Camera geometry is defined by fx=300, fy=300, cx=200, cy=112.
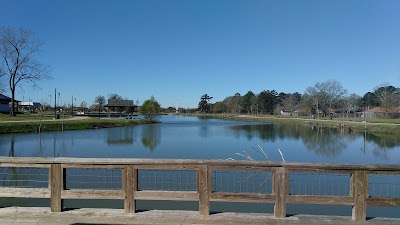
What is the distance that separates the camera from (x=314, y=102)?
85562 mm

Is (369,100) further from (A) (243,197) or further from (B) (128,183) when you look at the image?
(B) (128,183)

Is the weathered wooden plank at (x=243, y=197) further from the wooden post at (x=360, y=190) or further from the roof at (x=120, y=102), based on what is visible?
the roof at (x=120, y=102)

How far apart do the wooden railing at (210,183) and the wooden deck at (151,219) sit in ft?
0.37

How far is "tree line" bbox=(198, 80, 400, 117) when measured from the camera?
8269cm

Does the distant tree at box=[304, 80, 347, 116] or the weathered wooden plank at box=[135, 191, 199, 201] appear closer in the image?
the weathered wooden plank at box=[135, 191, 199, 201]

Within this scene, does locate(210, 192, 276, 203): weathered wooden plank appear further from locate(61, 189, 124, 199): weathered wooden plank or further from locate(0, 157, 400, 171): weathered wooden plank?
locate(61, 189, 124, 199): weathered wooden plank

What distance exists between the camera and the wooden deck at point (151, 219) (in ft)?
13.1

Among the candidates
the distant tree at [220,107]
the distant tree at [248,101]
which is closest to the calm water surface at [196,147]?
the distant tree at [248,101]

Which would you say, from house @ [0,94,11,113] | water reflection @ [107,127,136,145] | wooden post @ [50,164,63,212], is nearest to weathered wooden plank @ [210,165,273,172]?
wooden post @ [50,164,63,212]

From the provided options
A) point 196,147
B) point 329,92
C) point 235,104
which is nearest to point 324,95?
point 329,92

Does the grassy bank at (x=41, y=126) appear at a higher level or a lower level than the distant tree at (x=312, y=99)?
lower

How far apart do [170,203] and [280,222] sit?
192 inches

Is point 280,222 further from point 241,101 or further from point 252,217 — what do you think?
point 241,101

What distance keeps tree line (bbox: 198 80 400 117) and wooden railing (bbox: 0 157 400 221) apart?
250 feet
